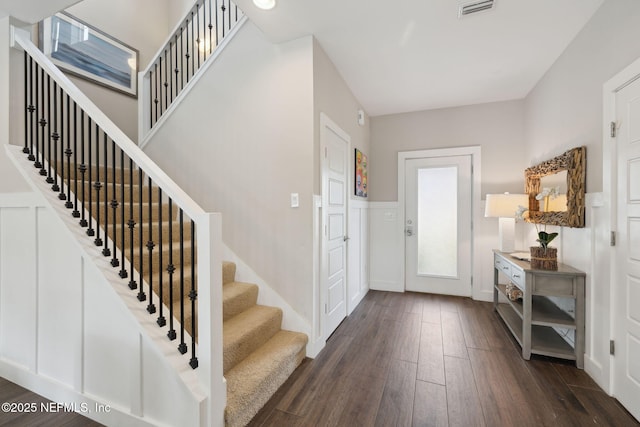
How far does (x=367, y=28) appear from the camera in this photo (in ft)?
7.58

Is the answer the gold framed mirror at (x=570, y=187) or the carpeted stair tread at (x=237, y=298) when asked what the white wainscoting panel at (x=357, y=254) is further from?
the gold framed mirror at (x=570, y=187)

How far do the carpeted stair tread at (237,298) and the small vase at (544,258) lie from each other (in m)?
2.42

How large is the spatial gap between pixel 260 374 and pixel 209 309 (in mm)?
714

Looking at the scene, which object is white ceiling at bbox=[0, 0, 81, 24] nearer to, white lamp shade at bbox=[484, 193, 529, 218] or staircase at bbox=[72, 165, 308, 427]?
staircase at bbox=[72, 165, 308, 427]

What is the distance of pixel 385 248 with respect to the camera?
4246 mm

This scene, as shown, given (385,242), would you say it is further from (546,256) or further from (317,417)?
(317,417)

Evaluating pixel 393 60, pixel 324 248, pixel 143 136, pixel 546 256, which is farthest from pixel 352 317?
pixel 143 136

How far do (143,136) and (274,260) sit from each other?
2104mm

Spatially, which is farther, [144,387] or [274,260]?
[274,260]

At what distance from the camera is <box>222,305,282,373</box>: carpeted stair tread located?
1.83 meters

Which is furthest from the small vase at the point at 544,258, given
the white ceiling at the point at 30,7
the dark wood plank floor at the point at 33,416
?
the white ceiling at the point at 30,7

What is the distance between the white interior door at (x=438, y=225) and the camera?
12.8 feet

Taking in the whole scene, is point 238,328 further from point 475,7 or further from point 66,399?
point 475,7

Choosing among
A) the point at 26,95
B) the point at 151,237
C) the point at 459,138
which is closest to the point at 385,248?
the point at 459,138
